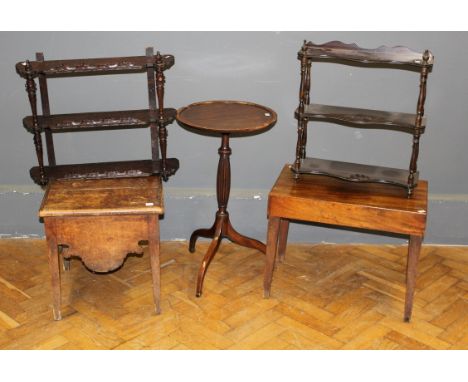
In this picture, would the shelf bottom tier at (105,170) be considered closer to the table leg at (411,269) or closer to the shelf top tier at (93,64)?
the shelf top tier at (93,64)

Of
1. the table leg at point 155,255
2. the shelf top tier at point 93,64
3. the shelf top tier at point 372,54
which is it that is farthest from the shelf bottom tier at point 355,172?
the shelf top tier at point 93,64

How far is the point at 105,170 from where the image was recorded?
353cm

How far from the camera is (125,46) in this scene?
363 cm

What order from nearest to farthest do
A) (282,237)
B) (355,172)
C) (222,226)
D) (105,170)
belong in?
(355,172) → (105,170) → (222,226) → (282,237)

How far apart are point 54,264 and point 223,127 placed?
104 centimetres

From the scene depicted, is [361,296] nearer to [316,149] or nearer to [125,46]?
[316,149]

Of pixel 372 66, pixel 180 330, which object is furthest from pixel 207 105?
pixel 180 330

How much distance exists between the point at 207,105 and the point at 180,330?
1.18 m

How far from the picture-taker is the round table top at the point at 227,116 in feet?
10.8

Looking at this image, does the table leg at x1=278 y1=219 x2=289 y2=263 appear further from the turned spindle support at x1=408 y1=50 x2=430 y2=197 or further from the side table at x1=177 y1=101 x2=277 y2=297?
the turned spindle support at x1=408 y1=50 x2=430 y2=197

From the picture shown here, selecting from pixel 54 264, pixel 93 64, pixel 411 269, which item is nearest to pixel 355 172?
pixel 411 269

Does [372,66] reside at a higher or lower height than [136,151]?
higher

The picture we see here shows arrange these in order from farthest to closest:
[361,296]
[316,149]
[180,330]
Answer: [316,149], [361,296], [180,330]

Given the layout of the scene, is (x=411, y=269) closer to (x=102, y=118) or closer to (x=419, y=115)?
(x=419, y=115)
